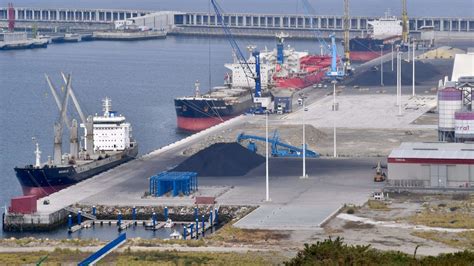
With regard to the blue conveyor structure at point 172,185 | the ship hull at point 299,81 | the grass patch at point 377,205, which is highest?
the ship hull at point 299,81

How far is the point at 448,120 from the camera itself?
60875 mm

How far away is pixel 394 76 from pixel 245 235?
2125 inches

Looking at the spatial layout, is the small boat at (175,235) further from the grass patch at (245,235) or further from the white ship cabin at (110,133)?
the white ship cabin at (110,133)

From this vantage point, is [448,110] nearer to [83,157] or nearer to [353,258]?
[83,157]

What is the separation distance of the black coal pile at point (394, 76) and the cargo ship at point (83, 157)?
107 ft

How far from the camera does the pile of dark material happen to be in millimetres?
56812

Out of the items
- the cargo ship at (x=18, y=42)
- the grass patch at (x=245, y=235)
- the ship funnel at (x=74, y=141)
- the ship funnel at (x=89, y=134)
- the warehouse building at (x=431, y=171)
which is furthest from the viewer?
the cargo ship at (x=18, y=42)

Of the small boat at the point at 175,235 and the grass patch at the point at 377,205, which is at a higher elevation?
the grass patch at the point at 377,205

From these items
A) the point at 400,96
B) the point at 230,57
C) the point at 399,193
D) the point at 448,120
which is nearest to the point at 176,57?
the point at 230,57

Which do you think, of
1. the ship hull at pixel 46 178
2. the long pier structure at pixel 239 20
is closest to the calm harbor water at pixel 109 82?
the ship hull at pixel 46 178

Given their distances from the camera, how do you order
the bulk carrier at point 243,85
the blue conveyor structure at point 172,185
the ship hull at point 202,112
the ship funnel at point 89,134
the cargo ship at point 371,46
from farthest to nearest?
the cargo ship at point 371,46
the bulk carrier at point 243,85
the ship hull at point 202,112
the ship funnel at point 89,134
the blue conveyor structure at point 172,185

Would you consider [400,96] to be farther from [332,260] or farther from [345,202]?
[332,260]

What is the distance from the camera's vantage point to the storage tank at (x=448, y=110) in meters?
60.6

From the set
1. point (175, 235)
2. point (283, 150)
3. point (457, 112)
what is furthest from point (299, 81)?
point (175, 235)
